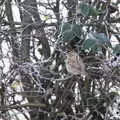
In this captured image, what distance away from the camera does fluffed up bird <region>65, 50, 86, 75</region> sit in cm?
196

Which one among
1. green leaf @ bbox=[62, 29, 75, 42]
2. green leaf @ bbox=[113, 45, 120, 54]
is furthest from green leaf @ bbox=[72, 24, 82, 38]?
green leaf @ bbox=[113, 45, 120, 54]

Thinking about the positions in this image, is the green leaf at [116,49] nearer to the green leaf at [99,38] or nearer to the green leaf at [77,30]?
the green leaf at [99,38]

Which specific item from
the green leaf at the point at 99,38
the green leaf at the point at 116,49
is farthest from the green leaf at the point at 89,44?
the green leaf at the point at 116,49

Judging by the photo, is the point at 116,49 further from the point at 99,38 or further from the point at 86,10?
the point at 86,10

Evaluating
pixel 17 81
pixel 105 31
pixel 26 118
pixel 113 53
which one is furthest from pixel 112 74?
pixel 26 118

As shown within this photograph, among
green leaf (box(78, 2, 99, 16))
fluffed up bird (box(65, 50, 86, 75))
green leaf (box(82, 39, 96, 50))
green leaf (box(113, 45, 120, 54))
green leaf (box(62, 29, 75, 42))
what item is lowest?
fluffed up bird (box(65, 50, 86, 75))

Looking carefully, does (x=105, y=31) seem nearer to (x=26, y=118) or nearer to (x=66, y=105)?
(x=66, y=105)

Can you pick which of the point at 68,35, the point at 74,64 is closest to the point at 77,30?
the point at 68,35

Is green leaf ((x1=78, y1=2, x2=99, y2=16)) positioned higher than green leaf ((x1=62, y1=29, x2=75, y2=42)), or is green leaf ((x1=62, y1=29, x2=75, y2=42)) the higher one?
green leaf ((x1=78, y1=2, x2=99, y2=16))

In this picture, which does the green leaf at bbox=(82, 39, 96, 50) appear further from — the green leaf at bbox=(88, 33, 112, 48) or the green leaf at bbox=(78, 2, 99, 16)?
the green leaf at bbox=(78, 2, 99, 16)

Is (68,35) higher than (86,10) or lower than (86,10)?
lower

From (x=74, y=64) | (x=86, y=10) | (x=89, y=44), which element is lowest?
(x=74, y=64)

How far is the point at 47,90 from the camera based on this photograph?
2154 mm

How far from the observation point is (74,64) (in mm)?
1952
